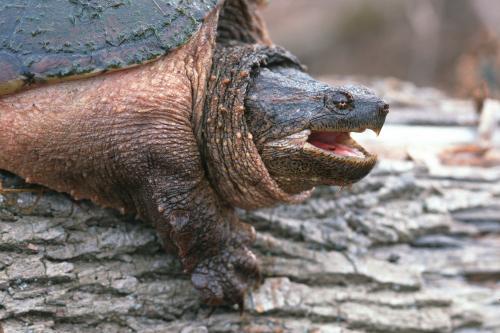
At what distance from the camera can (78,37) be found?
8.27 ft

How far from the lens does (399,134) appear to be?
461 cm

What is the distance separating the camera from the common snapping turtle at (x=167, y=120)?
99.5 inches

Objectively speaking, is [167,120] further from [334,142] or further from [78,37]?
[334,142]

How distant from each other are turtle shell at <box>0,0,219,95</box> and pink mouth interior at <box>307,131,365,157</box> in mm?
818

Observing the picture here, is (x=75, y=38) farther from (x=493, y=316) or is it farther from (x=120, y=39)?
(x=493, y=316)

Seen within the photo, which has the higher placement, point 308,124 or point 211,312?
point 308,124

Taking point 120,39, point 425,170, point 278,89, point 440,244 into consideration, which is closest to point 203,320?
point 278,89

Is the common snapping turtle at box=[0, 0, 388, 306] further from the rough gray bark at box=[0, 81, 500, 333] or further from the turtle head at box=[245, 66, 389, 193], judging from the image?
the rough gray bark at box=[0, 81, 500, 333]

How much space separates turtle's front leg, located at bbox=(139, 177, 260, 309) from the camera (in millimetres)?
2555

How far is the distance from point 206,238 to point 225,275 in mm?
217

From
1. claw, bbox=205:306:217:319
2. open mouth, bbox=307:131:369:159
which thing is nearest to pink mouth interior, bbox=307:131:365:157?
open mouth, bbox=307:131:369:159

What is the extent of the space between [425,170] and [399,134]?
2.35 ft

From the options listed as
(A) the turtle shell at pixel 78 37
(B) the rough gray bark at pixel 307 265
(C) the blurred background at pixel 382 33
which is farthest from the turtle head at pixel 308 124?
(C) the blurred background at pixel 382 33

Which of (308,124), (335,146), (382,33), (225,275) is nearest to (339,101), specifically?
(308,124)
